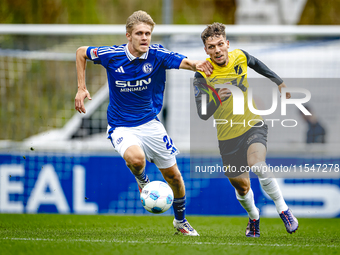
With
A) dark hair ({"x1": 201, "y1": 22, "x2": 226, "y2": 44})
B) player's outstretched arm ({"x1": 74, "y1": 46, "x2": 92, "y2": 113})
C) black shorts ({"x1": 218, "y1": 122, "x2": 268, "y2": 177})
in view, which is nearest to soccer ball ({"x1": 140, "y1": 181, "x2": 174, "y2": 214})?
black shorts ({"x1": 218, "y1": 122, "x2": 268, "y2": 177})

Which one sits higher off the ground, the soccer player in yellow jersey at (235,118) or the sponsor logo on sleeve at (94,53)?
the sponsor logo on sleeve at (94,53)

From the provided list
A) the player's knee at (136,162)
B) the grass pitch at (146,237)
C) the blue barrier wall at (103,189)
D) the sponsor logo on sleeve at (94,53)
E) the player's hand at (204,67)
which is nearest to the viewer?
the grass pitch at (146,237)

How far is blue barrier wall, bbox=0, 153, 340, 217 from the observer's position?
718 centimetres

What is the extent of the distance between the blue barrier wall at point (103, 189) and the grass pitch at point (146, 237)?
0.24 m

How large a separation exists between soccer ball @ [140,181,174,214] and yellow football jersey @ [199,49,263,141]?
87 cm

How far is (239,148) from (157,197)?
1.05 meters

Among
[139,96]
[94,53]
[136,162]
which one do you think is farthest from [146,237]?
[94,53]

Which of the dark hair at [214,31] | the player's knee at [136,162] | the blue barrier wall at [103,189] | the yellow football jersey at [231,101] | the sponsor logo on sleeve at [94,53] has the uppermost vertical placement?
the dark hair at [214,31]

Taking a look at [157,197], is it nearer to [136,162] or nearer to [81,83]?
[136,162]

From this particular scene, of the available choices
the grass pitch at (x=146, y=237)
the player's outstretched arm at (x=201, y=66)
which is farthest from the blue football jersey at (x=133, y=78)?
the grass pitch at (x=146, y=237)

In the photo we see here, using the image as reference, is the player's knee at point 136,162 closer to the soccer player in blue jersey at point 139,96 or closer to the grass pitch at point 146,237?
the soccer player in blue jersey at point 139,96

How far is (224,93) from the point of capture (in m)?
5.09

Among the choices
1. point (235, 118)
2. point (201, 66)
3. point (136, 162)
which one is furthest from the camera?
point (235, 118)

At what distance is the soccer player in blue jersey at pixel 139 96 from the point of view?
190 inches
